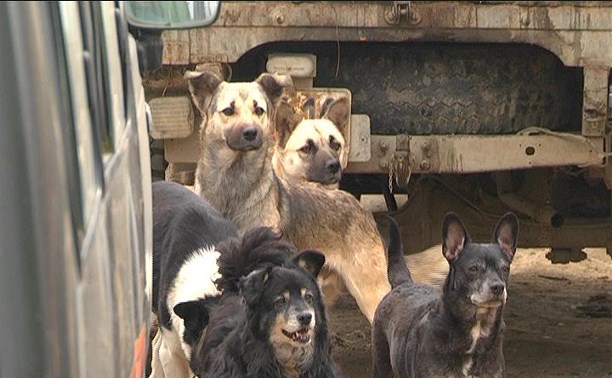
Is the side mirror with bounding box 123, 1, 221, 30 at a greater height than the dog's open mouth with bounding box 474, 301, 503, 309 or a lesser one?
greater

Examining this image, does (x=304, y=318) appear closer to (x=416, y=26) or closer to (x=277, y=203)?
(x=416, y=26)

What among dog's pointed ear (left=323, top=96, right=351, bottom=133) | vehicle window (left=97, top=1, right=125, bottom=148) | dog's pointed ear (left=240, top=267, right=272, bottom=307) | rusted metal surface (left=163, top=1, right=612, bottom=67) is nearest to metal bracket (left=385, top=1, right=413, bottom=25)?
rusted metal surface (left=163, top=1, right=612, bottom=67)

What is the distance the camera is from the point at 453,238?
702cm

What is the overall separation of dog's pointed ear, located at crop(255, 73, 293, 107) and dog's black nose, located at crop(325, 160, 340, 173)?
1.88ft

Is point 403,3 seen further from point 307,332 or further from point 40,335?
point 40,335

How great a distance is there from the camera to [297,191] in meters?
8.91

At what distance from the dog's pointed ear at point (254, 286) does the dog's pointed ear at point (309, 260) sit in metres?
0.15

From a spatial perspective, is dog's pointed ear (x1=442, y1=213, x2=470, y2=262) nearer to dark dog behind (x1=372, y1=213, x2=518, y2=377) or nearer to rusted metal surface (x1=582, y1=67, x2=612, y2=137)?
dark dog behind (x1=372, y1=213, x2=518, y2=377)

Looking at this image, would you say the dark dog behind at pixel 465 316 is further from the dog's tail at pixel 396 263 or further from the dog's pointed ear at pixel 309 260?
the dog's pointed ear at pixel 309 260

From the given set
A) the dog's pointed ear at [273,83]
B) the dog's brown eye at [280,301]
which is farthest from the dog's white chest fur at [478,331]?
the dog's pointed ear at [273,83]

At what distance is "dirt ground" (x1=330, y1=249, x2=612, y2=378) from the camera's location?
28.4 feet

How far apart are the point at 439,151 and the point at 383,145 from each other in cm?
29

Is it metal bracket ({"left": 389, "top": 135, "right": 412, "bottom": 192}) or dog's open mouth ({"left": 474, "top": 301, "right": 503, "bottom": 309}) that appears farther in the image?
metal bracket ({"left": 389, "top": 135, "right": 412, "bottom": 192})

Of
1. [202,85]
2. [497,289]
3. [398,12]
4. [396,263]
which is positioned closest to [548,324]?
[396,263]
